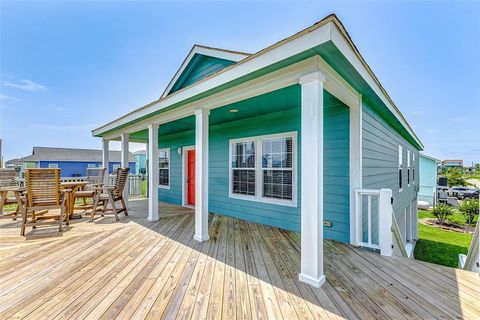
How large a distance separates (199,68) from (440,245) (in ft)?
37.6

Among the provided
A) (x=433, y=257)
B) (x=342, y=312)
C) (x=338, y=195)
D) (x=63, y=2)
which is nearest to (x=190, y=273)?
(x=342, y=312)

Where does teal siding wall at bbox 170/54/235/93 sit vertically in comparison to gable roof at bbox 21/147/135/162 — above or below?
above

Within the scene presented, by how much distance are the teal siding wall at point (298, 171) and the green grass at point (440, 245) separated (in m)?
5.87

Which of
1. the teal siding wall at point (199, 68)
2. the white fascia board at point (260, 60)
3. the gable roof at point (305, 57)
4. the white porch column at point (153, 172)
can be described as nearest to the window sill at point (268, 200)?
the white porch column at point (153, 172)

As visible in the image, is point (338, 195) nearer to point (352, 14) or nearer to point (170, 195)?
point (352, 14)

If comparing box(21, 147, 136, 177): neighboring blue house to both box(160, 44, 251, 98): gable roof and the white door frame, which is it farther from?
box(160, 44, 251, 98): gable roof

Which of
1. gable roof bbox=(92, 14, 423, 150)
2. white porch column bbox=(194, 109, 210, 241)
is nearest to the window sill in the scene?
white porch column bbox=(194, 109, 210, 241)

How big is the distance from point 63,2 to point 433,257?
13.1m

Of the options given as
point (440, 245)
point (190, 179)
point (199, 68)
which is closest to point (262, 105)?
point (199, 68)

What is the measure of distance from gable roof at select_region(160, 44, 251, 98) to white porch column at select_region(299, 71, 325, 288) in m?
2.44

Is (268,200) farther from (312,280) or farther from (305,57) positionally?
Result: (305,57)

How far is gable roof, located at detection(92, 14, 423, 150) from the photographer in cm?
204

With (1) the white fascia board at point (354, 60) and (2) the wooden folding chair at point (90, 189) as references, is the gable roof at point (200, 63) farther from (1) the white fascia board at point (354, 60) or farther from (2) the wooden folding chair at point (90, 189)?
(2) the wooden folding chair at point (90, 189)

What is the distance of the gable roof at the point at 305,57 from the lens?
6.68ft
